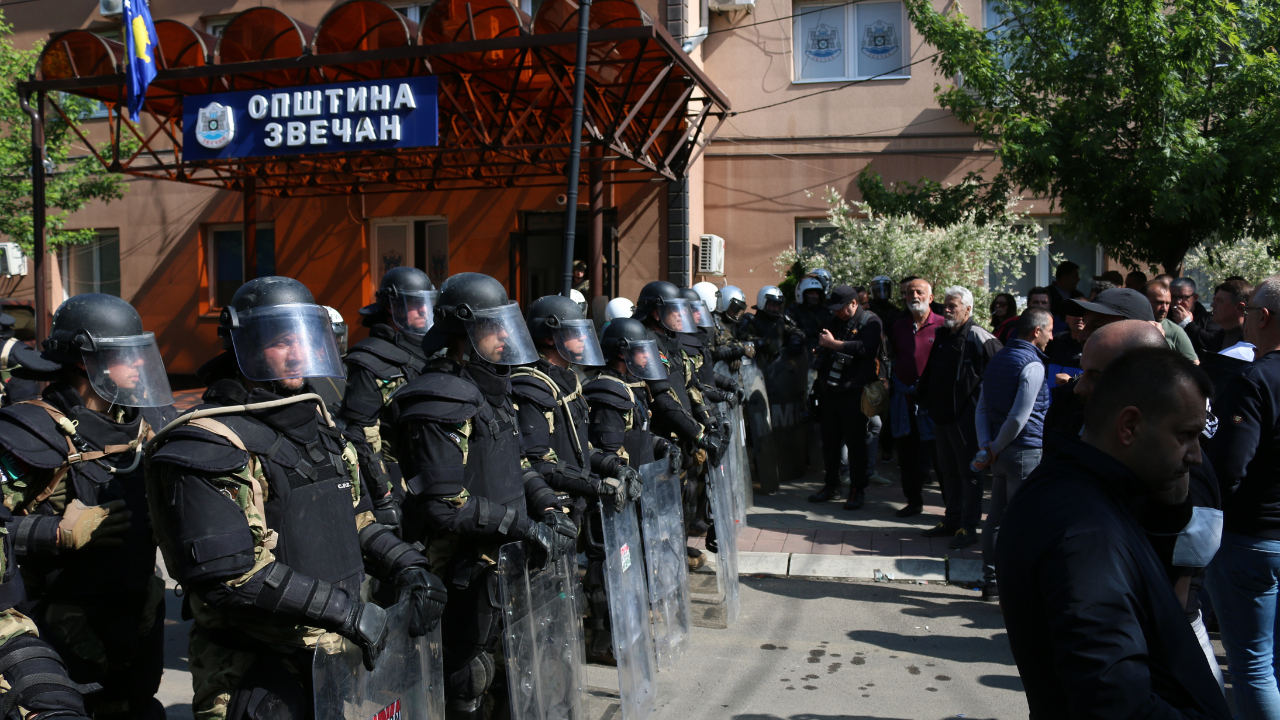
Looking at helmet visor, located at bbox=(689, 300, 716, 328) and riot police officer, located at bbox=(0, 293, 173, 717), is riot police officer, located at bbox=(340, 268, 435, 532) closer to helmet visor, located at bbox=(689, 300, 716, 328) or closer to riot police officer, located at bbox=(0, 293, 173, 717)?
riot police officer, located at bbox=(0, 293, 173, 717)

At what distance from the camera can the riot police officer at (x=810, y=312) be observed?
9805 millimetres

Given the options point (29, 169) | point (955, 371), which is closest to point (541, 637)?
point (955, 371)

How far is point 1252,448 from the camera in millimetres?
3230

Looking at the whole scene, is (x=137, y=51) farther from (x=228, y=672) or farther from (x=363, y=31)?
(x=228, y=672)

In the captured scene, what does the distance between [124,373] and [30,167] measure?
1452cm

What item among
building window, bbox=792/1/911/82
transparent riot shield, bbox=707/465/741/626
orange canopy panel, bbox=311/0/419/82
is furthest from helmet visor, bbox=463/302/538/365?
building window, bbox=792/1/911/82

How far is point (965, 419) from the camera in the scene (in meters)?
6.46

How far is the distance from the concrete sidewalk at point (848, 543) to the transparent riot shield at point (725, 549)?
0.94m

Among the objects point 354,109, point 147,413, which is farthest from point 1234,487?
point 354,109

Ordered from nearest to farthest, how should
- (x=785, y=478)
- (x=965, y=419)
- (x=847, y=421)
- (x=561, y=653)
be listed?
(x=561, y=653), (x=965, y=419), (x=847, y=421), (x=785, y=478)

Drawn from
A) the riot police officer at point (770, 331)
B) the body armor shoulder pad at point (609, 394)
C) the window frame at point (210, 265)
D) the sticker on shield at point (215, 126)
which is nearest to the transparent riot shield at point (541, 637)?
the body armor shoulder pad at point (609, 394)

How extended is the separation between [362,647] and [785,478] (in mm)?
7280

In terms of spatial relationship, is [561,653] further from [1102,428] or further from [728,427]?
[728,427]

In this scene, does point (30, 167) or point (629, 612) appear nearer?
point (629, 612)
